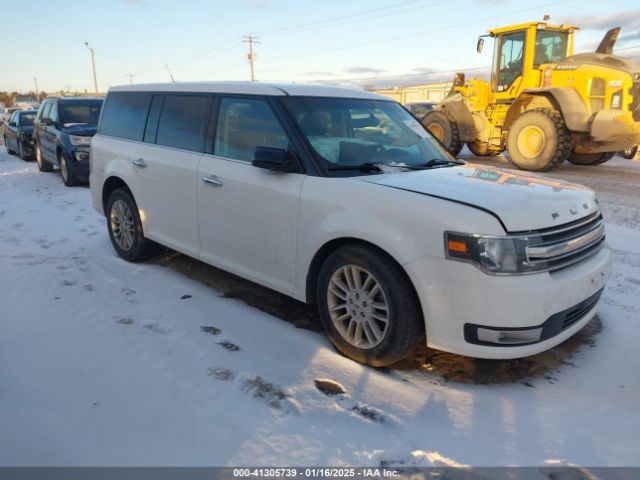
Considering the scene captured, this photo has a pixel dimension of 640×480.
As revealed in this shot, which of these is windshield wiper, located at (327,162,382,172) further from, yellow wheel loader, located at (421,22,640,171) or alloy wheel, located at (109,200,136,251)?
yellow wheel loader, located at (421,22,640,171)

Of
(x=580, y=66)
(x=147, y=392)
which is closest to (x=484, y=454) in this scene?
(x=147, y=392)

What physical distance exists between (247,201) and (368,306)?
1.29m

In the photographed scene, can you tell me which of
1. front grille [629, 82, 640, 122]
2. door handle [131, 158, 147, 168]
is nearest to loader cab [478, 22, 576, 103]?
front grille [629, 82, 640, 122]

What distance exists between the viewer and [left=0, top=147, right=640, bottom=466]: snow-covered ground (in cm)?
247

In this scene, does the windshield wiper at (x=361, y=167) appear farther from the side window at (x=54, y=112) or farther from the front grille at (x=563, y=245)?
the side window at (x=54, y=112)

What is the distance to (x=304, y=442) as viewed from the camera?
252 cm

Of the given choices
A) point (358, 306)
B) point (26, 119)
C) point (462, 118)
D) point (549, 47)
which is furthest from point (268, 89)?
point (26, 119)

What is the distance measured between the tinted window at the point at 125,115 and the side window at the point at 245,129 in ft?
4.29

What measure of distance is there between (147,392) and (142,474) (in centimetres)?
69

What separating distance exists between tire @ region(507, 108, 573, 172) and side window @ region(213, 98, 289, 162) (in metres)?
8.90

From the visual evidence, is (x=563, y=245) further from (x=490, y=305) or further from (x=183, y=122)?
(x=183, y=122)

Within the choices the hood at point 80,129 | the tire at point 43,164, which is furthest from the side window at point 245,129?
the tire at point 43,164

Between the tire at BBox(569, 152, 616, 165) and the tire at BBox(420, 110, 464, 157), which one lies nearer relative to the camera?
the tire at BBox(569, 152, 616, 165)

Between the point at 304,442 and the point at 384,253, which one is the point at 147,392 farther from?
the point at 384,253
